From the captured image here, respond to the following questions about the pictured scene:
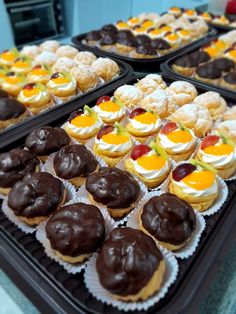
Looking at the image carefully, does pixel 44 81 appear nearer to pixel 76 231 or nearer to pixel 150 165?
pixel 150 165

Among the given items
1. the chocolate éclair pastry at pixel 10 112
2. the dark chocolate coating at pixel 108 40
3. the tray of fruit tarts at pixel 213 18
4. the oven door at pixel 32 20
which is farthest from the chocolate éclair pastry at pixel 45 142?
the oven door at pixel 32 20

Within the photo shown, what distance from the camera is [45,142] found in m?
1.72

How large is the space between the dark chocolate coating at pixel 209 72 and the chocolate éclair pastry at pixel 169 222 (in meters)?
1.61

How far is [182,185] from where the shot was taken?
1.48 metres

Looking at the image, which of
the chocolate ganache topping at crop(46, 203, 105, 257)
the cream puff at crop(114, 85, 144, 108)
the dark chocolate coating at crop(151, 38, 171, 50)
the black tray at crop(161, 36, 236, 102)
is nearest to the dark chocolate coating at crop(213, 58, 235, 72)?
the black tray at crop(161, 36, 236, 102)

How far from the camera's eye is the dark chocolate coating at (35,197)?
1.35 m

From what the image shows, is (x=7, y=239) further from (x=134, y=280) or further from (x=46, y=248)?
(x=134, y=280)

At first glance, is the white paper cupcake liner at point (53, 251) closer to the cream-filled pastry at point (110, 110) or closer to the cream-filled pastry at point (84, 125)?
the cream-filled pastry at point (84, 125)

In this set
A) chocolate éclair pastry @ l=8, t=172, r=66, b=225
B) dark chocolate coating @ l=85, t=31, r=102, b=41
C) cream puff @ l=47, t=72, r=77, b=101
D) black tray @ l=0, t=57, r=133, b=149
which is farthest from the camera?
dark chocolate coating @ l=85, t=31, r=102, b=41

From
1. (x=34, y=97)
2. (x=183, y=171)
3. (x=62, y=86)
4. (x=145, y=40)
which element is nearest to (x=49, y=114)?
(x=34, y=97)

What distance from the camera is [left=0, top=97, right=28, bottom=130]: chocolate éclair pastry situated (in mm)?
2039

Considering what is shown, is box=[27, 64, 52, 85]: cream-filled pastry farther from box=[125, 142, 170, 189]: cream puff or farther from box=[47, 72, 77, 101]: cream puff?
box=[125, 142, 170, 189]: cream puff

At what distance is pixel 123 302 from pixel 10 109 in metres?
1.49

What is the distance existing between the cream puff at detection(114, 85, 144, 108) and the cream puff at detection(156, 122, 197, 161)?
0.50 metres
